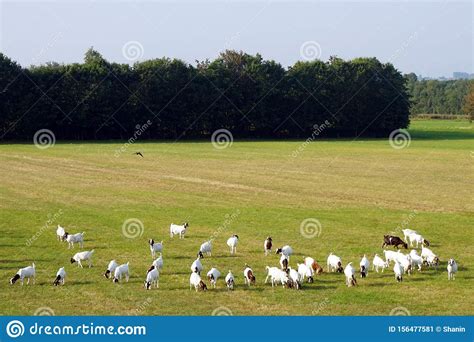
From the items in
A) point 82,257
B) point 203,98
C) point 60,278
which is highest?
point 203,98

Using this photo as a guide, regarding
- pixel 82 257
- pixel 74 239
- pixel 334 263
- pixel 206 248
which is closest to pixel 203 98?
pixel 74 239

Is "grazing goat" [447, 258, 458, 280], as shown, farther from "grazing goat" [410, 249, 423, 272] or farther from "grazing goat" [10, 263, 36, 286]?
"grazing goat" [10, 263, 36, 286]

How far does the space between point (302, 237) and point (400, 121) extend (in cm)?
9802

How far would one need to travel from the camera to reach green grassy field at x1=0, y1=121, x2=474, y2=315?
19.9 meters

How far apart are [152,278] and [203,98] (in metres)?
90.0

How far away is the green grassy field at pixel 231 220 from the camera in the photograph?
19.9 meters

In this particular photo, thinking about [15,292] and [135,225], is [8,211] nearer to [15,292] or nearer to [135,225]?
[135,225]

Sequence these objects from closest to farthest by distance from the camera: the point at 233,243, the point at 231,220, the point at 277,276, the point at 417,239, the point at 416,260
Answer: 1. the point at 277,276
2. the point at 416,260
3. the point at 233,243
4. the point at 417,239
5. the point at 231,220

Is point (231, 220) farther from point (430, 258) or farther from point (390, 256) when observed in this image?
point (430, 258)

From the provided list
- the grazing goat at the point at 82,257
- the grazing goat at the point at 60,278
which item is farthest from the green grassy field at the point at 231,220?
the grazing goat at the point at 82,257

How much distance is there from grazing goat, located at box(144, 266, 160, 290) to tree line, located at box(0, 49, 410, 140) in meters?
81.5

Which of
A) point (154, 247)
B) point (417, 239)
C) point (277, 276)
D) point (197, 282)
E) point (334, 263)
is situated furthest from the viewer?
point (417, 239)

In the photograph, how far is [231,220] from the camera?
33.9 m

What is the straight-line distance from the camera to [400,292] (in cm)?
2086
